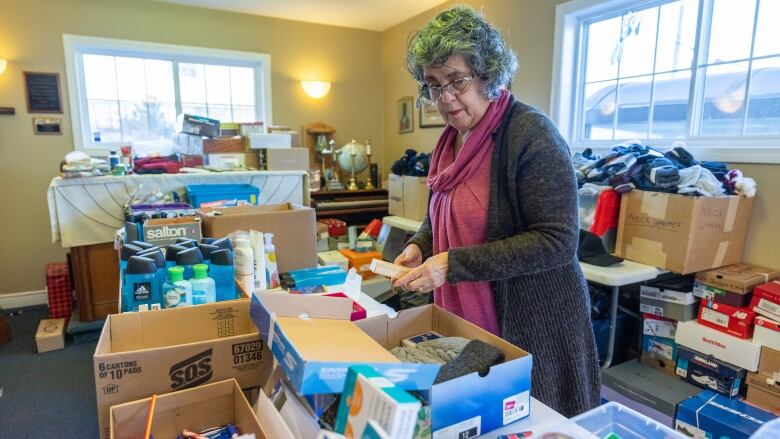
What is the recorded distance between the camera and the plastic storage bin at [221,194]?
269 cm

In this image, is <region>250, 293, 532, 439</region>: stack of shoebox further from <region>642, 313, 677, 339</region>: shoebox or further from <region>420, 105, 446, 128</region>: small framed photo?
<region>420, 105, 446, 128</region>: small framed photo

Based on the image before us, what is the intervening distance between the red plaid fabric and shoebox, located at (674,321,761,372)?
12.4ft

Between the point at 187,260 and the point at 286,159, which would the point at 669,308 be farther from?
the point at 286,159

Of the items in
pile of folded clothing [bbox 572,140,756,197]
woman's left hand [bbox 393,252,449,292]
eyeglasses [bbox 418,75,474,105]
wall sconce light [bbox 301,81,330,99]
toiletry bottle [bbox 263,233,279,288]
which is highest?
wall sconce light [bbox 301,81,330,99]

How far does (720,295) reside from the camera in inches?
79.7

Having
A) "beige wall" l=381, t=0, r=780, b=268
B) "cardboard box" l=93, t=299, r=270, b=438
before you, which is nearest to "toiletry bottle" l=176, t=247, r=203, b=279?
"cardboard box" l=93, t=299, r=270, b=438

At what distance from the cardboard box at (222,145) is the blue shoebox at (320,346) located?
103 inches

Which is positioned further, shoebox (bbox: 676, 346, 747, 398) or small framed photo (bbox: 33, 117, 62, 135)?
small framed photo (bbox: 33, 117, 62, 135)

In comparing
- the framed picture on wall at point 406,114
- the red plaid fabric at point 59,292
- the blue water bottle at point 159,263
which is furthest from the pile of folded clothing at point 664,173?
the red plaid fabric at point 59,292

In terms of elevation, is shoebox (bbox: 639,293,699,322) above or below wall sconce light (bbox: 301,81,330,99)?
below

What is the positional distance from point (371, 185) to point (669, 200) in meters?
2.95

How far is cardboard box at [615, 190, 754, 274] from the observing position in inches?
78.0

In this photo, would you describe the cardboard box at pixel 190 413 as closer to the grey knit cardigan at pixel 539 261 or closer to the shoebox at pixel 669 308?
the grey knit cardigan at pixel 539 261

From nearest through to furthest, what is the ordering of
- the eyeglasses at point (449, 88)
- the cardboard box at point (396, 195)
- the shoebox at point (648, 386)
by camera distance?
the eyeglasses at point (449, 88)
the shoebox at point (648, 386)
the cardboard box at point (396, 195)
